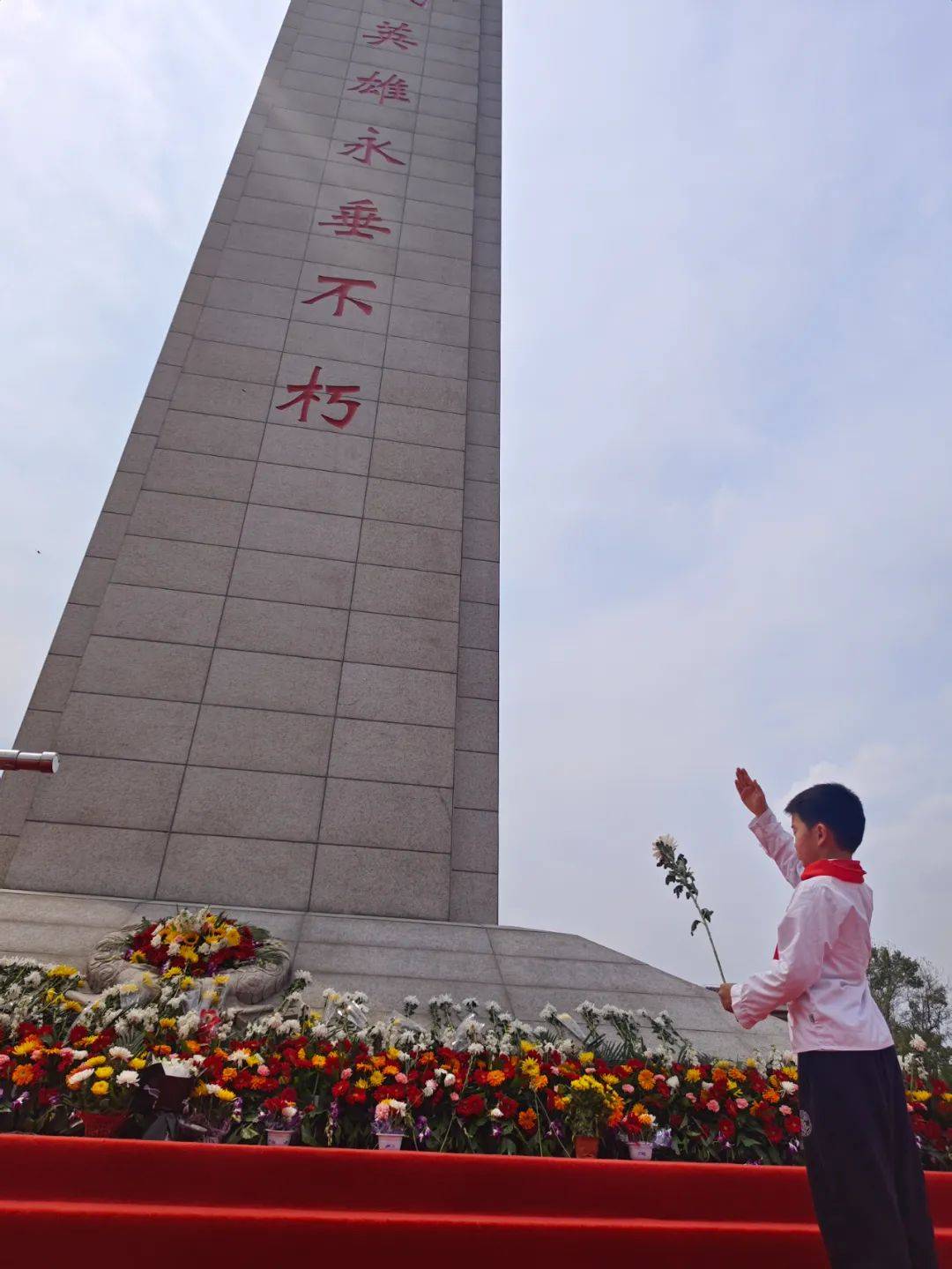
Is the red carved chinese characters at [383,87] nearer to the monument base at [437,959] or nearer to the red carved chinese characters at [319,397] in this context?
the red carved chinese characters at [319,397]

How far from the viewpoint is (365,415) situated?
10312mm

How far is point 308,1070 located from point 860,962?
7.29 feet

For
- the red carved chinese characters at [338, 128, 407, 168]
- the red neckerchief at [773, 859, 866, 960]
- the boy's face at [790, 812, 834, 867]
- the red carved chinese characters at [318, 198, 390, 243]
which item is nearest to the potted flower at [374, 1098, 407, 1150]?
the red neckerchief at [773, 859, 866, 960]

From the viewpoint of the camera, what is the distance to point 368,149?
13.0 metres

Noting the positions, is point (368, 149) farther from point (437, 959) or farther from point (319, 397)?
point (437, 959)

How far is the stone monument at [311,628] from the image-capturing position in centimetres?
700

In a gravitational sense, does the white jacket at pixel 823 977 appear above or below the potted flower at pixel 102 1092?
above

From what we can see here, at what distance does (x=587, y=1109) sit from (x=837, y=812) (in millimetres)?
1572

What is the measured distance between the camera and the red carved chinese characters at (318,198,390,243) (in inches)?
472

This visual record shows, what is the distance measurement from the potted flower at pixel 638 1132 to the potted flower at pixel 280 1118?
49.4 inches

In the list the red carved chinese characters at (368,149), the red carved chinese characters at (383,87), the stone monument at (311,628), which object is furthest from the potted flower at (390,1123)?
the red carved chinese characters at (383,87)

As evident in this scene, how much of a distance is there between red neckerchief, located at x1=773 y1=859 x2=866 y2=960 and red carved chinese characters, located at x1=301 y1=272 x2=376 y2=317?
10480mm

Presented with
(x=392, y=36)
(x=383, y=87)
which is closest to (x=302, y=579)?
(x=383, y=87)

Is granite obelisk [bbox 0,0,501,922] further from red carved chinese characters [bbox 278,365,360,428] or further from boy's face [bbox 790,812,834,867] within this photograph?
boy's face [bbox 790,812,834,867]
